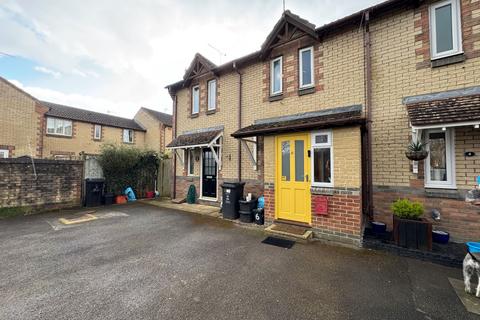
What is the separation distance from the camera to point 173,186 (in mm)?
10977

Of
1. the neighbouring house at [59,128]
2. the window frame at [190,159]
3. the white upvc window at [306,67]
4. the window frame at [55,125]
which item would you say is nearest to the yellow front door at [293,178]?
the white upvc window at [306,67]

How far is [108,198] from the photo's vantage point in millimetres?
9844

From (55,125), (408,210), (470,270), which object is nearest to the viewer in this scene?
(470,270)

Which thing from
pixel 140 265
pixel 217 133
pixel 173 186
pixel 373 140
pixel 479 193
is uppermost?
pixel 217 133

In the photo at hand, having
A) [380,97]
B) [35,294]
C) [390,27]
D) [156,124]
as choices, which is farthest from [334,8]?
[156,124]

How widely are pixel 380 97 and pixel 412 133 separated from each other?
1312 millimetres

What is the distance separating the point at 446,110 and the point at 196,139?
27.0 ft

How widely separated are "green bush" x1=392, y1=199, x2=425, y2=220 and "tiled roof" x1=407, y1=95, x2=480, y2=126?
5.85 feet

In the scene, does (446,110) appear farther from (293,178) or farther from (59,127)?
(59,127)

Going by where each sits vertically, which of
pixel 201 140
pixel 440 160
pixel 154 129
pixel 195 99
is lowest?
A: pixel 440 160

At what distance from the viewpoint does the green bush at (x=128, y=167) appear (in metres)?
10.1

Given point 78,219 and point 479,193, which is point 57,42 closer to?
point 78,219

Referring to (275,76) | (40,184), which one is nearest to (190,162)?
(275,76)

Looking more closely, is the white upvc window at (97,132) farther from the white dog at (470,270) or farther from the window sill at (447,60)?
the white dog at (470,270)
